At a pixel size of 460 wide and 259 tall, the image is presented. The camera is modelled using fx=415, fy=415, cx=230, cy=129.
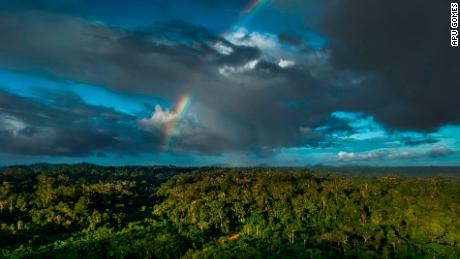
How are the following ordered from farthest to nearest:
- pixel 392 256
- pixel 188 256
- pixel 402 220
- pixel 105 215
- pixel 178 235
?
pixel 105 215
pixel 402 220
pixel 178 235
pixel 392 256
pixel 188 256

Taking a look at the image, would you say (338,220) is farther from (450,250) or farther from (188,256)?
(188,256)

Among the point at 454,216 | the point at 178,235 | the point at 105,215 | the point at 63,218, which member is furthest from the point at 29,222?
the point at 454,216

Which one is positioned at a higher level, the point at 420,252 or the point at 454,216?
the point at 454,216

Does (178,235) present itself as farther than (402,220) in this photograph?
No

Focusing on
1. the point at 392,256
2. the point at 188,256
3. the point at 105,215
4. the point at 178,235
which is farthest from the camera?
the point at 105,215

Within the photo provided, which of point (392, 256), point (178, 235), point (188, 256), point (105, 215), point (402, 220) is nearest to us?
point (188, 256)

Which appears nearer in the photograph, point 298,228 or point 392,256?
point 392,256

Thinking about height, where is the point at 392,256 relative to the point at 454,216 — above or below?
below

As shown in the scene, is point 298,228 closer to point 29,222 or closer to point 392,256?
point 392,256

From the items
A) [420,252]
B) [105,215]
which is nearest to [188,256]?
[105,215]
